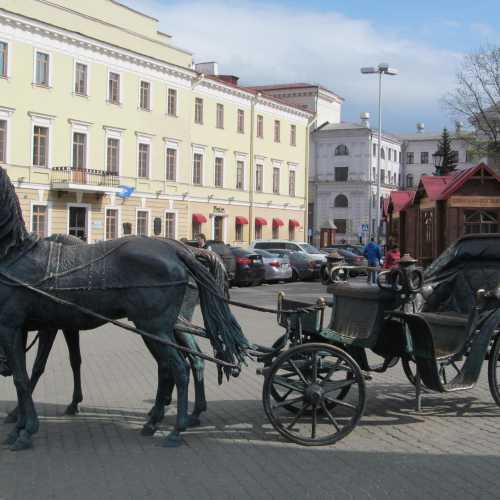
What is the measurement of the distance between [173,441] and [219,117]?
4833 centimetres

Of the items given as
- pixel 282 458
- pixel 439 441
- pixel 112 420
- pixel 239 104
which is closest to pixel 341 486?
pixel 282 458

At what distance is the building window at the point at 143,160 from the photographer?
152 ft

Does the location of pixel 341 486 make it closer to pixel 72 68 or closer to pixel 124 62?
pixel 72 68

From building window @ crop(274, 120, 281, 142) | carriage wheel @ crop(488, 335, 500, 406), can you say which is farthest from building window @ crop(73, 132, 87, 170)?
carriage wheel @ crop(488, 335, 500, 406)

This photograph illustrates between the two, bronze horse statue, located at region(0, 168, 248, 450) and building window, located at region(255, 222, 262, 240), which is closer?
bronze horse statue, located at region(0, 168, 248, 450)

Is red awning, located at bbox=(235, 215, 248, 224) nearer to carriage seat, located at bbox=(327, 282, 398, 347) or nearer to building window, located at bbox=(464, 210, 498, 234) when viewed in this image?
building window, located at bbox=(464, 210, 498, 234)

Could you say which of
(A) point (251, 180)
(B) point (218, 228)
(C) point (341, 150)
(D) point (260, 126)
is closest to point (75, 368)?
(B) point (218, 228)

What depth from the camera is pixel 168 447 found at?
6152mm

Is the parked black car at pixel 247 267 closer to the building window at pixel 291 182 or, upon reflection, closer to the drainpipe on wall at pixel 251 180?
the drainpipe on wall at pixel 251 180

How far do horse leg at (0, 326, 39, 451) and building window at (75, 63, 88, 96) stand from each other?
37488mm

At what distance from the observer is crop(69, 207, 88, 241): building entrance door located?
41.8 metres

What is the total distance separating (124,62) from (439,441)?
40957 mm

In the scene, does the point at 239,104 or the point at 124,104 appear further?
the point at 239,104

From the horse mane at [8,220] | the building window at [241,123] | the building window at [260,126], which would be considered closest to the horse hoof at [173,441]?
the horse mane at [8,220]
